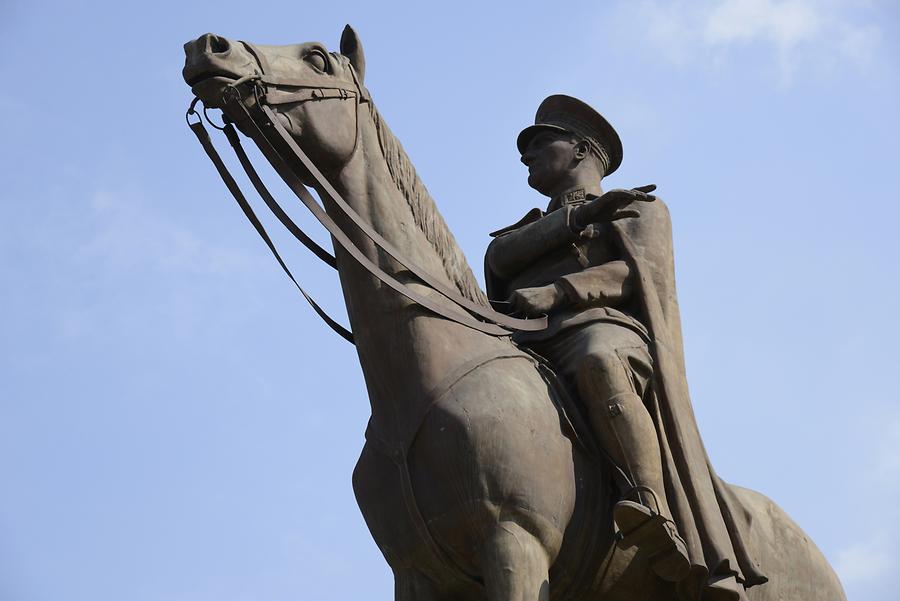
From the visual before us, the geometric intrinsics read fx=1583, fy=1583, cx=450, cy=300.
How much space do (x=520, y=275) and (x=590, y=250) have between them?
580 mm

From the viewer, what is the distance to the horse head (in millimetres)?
9047

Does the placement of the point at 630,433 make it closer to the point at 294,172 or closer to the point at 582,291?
the point at 582,291

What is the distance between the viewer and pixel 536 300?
9.94 m

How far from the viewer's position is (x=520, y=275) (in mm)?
10750

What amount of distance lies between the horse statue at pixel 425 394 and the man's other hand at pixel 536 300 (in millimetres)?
407

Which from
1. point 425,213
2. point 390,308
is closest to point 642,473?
point 390,308

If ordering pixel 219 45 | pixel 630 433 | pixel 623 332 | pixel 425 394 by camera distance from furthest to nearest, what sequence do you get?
pixel 623 332, pixel 630 433, pixel 219 45, pixel 425 394

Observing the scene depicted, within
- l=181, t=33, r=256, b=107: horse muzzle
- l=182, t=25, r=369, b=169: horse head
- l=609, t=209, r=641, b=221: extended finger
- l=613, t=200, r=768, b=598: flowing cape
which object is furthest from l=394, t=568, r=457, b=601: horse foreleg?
l=181, t=33, r=256, b=107: horse muzzle

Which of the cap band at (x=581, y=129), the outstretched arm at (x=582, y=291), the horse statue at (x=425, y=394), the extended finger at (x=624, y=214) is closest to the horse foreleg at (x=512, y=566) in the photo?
the horse statue at (x=425, y=394)

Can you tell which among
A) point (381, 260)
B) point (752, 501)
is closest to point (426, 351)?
point (381, 260)

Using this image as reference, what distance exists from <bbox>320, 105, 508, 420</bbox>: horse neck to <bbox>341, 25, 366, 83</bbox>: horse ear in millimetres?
551

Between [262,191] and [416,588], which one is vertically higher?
[262,191]

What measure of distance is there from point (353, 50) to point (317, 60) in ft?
1.64

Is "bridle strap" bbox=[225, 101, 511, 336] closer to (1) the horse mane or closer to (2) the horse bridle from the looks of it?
(2) the horse bridle
